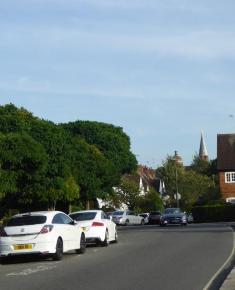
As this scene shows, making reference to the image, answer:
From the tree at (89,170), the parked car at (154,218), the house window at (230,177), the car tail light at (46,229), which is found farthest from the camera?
the house window at (230,177)

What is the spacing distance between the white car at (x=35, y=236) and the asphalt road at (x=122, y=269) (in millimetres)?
399

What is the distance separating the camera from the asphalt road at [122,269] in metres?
14.2

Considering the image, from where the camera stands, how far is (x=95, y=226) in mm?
25719

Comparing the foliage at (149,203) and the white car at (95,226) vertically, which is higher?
the foliage at (149,203)

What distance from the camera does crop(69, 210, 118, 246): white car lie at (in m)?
25.6

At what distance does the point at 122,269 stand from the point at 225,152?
66964mm

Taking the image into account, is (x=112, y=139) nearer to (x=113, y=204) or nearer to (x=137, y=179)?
(x=113, y=204)

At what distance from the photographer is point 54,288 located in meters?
13.8

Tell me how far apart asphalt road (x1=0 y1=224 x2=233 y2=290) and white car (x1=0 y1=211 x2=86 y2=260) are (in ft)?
1.31

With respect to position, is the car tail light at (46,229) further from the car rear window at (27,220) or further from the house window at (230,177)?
the house window at (230,177)

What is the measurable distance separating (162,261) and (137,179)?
88.8m

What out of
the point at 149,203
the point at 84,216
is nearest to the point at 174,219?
the point at 84,216

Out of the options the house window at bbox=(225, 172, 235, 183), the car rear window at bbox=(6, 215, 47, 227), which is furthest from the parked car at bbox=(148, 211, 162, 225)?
the car rear window at bbox=(6, 215, 47, 227)

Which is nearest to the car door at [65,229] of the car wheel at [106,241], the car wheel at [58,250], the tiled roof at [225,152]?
→ the car wheel at [58,250]
